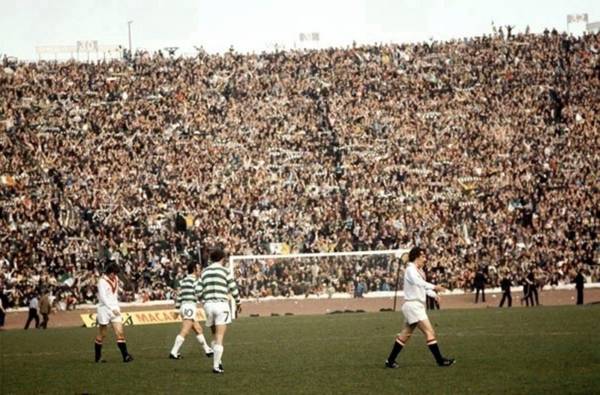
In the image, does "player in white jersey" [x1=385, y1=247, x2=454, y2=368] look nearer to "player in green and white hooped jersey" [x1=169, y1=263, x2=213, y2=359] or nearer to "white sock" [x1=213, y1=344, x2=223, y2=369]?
"white sock" [x1=213, y1=344, x2=223, y2=369]

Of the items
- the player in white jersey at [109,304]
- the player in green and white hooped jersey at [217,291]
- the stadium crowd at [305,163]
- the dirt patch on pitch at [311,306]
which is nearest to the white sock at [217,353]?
the player in green and white hooped jersey at [217,291]

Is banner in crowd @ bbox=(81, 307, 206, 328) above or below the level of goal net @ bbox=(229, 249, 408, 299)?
below

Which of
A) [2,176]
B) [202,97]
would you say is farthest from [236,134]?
[2,176]

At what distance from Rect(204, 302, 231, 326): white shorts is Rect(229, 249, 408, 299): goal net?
3060cm

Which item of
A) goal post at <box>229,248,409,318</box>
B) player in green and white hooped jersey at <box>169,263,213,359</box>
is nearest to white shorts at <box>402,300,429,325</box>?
player in green and white hooped jersey at <box>169,263,213,359</box>

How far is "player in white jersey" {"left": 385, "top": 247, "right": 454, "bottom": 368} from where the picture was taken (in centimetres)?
2150

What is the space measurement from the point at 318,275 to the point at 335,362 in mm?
30345

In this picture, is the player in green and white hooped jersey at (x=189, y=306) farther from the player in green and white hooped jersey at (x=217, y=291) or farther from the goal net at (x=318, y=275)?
the goal net at (x=318, y=275)

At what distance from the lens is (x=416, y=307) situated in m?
21.7

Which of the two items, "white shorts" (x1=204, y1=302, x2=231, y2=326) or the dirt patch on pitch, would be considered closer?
"white shorts" (x1=204, y1=302, x2=231, y2=326)

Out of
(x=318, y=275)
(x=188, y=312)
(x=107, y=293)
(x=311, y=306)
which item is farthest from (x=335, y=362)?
(x=318, y=275)

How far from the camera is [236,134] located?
226 feet

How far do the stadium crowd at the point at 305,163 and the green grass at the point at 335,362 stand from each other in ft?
63.1

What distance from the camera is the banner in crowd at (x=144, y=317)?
48.9 metres
